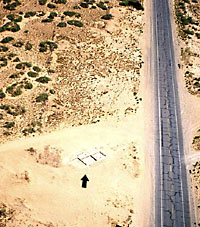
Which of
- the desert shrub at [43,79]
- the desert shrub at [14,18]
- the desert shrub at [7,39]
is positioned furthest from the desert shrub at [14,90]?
the desert shrub at [14,18]

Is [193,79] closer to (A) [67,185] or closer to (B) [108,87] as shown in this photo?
(B) [108,87]

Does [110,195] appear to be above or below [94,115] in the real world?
below

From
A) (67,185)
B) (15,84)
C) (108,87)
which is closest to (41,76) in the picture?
(15,84)

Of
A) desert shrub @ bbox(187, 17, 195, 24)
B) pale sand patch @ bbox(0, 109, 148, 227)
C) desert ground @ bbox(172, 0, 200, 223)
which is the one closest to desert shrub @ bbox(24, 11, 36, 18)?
desert ground @ bbox(172, 0, 200, 223)

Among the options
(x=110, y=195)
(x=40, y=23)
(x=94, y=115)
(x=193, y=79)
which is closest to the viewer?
(x=110, y=195)

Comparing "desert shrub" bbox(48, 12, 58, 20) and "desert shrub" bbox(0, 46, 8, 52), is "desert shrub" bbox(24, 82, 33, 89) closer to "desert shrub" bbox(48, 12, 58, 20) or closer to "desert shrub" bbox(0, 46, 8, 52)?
"desert shrub" bbox(0, 46, 8, 52)

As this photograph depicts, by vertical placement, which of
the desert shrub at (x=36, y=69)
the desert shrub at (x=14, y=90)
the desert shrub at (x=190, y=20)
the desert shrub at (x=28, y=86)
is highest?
the desert shrub at (x=190, y=20)

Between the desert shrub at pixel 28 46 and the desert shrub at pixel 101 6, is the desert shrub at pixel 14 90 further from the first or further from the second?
the desert shrub at pixel 101 6

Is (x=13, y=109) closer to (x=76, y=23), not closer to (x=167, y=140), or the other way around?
(x=167, y=140)
